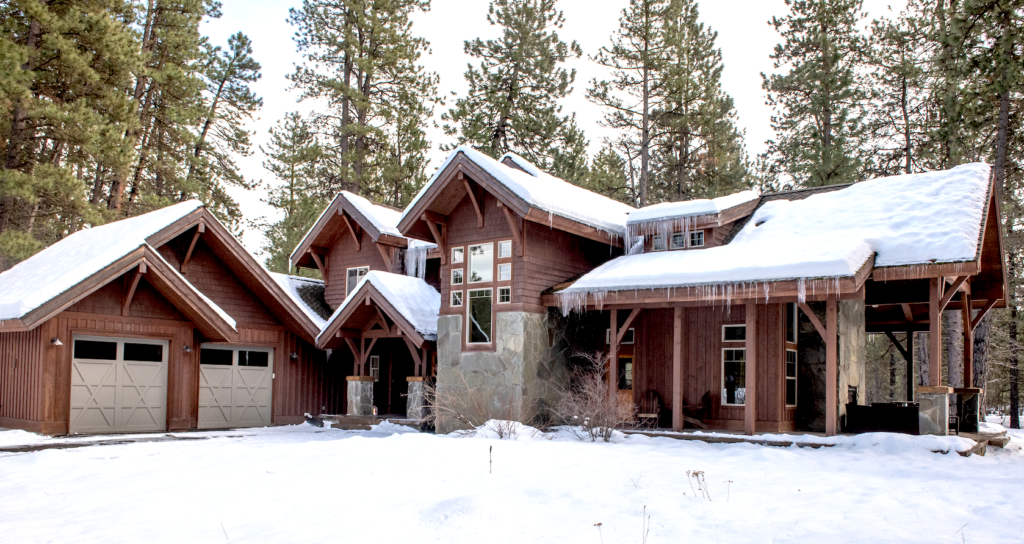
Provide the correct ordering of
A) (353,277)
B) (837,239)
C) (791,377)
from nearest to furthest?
(837,239) < (791,377) < (353,277)

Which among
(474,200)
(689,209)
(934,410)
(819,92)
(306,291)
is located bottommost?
(934,410)

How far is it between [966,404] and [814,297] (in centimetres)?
371

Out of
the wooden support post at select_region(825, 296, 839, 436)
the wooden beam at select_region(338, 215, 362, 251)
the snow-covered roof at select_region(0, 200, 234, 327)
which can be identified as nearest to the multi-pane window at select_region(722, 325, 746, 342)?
the wooden support post at select_region(825, 296, 839, 436)

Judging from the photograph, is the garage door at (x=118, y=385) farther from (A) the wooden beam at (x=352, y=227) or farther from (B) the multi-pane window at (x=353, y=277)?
(A) the wooden beam at (x=352, y=227)

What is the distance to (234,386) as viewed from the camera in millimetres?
18328

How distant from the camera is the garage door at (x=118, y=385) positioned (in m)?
15.5

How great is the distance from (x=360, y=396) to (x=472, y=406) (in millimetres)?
3541

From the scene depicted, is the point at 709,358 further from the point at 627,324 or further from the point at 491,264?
the point at 491,264

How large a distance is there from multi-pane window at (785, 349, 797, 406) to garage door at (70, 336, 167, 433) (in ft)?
40.8

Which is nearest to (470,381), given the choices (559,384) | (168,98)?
(559,384)

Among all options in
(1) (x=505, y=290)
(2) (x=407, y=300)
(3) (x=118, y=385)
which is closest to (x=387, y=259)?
(2) (x=407, y=300)

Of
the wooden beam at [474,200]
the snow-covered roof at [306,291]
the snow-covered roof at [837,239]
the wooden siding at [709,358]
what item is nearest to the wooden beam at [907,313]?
the snow-covered roof at [837,239]

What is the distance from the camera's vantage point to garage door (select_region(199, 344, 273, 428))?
1775 centimetres

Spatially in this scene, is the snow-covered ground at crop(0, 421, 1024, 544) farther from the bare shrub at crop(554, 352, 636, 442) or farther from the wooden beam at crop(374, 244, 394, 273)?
the wooden beam at crop(374, 244, 394, 273)
